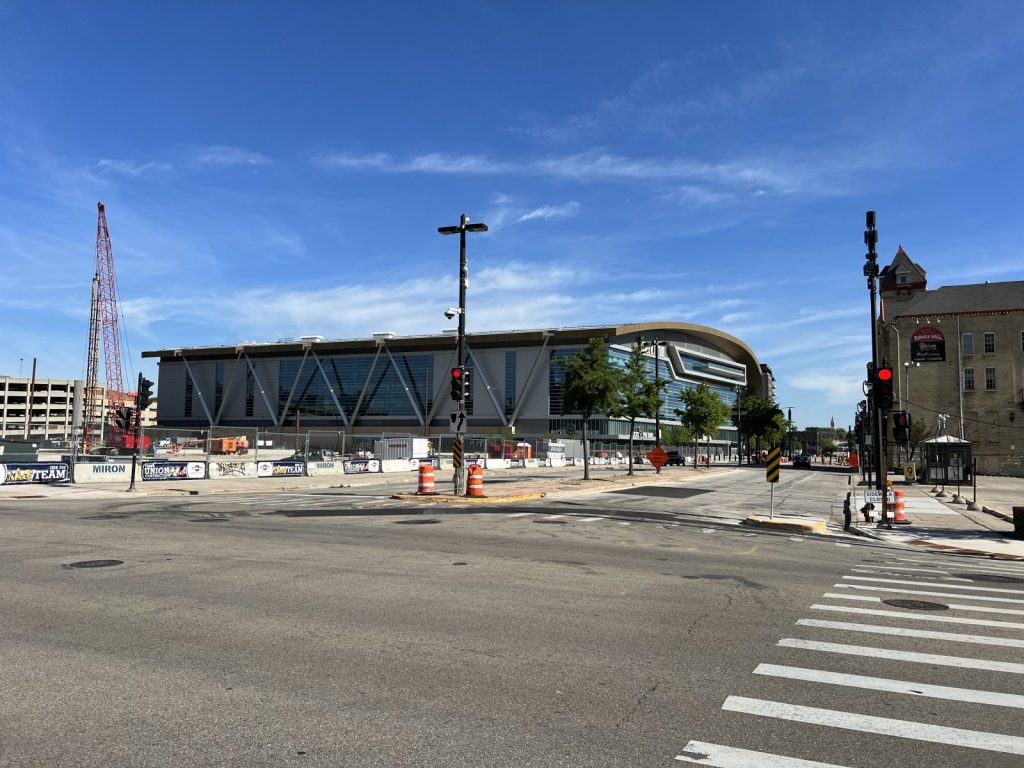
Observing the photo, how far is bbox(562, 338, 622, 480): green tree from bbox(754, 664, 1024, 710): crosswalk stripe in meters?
33.9

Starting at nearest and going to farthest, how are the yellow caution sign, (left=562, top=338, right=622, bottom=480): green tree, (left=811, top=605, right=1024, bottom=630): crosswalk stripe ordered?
(left=811, top=605, right=1024, bottom=630): crosswalk stripe, the yellow caution sign, (left=562, top=338, right=622, bottom=480): green tree

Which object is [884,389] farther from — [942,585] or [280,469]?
[280,469]

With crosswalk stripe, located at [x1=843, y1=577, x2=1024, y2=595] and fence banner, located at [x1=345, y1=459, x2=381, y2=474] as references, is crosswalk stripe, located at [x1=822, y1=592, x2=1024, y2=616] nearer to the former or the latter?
crosswalk stripe, located at [x1=843, y1=577, x2=1024, y2=595]

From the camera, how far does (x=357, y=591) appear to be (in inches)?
361

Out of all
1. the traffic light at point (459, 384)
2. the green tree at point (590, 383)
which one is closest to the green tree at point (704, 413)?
the green tree at point (590, 383)

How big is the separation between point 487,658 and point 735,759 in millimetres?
2505

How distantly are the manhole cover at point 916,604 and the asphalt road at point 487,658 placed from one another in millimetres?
205

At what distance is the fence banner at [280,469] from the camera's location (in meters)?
38.9

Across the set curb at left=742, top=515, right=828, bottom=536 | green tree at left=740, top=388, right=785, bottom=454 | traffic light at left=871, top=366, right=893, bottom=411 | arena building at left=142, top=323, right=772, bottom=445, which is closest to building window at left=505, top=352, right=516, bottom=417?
arena building at left=142, top=323, right=772, bottom=445

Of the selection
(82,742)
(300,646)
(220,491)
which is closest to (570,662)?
(300,646)

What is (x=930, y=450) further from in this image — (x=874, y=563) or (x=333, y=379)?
(x=333, y=379)

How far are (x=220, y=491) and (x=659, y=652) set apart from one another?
2714 centimetres

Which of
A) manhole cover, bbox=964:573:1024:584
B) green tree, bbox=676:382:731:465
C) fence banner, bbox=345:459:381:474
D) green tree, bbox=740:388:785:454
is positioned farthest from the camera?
green tree, bbox=740:388:785:454

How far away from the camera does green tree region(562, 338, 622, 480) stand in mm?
40500
